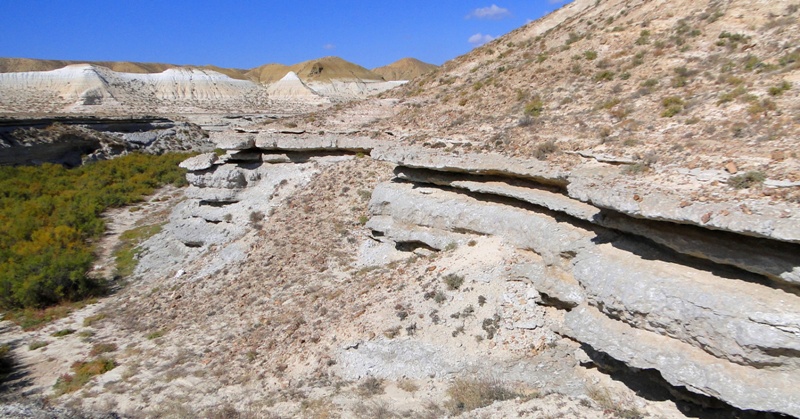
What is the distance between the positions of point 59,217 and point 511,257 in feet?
77.1

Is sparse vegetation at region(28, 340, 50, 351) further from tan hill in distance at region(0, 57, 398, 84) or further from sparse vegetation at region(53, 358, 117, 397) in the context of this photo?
tan hill in distance at region(0, 57, 398, 84)

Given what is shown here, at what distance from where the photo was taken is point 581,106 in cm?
1541

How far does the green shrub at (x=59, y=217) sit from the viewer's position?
17.7m

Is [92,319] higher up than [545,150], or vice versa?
[545,150]

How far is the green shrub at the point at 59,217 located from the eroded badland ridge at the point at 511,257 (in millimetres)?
1884

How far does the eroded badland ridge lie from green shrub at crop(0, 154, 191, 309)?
188 centimetres

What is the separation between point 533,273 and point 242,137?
43.5 feet

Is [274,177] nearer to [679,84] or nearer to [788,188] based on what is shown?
[679,84]

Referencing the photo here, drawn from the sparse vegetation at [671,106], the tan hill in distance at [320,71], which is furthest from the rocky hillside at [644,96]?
the tan hill in distance at [320,71]

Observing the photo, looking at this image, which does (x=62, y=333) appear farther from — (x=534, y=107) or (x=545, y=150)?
(x=534, y=107)

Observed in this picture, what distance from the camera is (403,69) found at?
481 feet

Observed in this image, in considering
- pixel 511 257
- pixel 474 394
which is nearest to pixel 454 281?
pixel 511 257

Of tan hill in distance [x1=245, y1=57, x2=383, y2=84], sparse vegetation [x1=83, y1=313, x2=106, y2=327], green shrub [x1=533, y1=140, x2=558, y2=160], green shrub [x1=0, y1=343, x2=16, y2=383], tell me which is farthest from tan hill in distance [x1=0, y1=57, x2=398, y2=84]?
green shrub [x1=533, y1=140, x2=558, y2=160]

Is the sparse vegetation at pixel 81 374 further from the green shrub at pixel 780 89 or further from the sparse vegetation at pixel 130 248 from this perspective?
the green shrub at pixel 780 89
